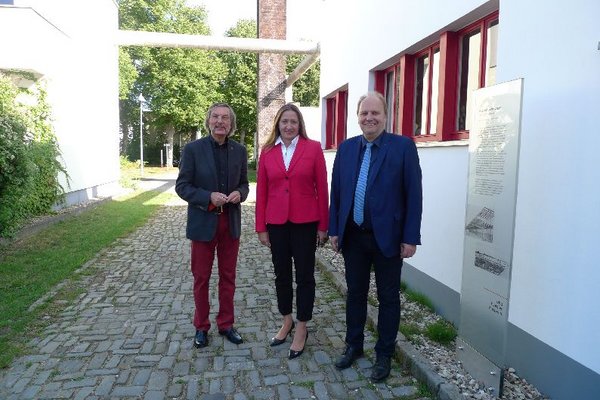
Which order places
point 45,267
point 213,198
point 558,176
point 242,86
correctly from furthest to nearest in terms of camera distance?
1. point 242,86
2. point 45,267
3. point 213,198
4. point 558,176

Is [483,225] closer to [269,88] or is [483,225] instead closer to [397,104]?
[397,104]

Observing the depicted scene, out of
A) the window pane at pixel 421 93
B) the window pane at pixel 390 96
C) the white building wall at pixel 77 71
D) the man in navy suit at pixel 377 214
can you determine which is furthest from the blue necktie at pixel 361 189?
the white building wall at pixel 77 71

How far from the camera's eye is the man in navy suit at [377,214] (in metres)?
3.49

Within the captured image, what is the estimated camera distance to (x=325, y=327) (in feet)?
15.9

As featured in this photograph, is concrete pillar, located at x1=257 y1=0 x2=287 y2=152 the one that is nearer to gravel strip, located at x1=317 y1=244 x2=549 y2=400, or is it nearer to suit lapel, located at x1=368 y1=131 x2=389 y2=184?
gravel strip, located at x1=317 y1=244 x2=549 y2=400

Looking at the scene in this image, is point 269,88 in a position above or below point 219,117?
above

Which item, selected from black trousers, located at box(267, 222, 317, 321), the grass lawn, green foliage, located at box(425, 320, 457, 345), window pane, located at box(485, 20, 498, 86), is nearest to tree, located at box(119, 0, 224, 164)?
the grass lawn

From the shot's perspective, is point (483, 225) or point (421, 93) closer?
point (483, 225)

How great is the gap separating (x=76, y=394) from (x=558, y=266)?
348 centimetres

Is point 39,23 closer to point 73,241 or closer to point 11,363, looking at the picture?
point 73,241

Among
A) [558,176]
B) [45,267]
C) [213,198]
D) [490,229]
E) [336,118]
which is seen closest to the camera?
[558,176]

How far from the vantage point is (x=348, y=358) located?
3.95 m

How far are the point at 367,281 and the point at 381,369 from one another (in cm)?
68

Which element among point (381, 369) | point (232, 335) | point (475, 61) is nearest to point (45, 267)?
point (232, 335)
